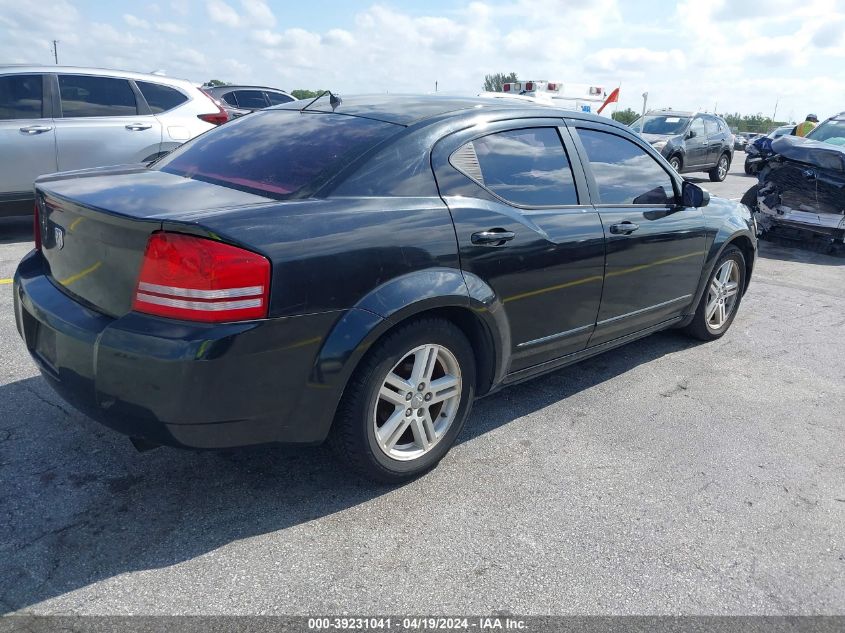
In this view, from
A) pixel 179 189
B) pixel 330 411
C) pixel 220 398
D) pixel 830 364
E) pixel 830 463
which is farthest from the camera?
pixel 830 364

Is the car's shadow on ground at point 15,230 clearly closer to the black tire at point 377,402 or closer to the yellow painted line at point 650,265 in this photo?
the black tire at point 377,402

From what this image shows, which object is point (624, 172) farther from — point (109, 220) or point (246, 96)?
point (246, 96)

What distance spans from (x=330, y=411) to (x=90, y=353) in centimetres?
87

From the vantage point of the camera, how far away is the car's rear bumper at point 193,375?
2258 millimetres

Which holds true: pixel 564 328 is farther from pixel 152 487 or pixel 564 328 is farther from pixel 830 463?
pixel 152 487

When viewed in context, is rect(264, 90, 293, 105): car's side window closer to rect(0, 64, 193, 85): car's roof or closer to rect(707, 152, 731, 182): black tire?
rect(0, 64, 193, 85): car's roof

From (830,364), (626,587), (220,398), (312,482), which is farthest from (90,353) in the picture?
(830,364)

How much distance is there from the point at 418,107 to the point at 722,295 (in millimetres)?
2943

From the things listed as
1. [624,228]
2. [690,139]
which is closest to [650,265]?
[624,228]

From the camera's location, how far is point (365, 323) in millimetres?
2543

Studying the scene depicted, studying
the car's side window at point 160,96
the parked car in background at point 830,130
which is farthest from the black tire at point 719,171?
the car's side window at point 160,96

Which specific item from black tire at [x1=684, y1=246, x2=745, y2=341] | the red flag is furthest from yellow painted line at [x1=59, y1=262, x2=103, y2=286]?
the red flag

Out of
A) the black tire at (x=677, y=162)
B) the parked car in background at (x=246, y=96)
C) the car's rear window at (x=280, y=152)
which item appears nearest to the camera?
the car's rear window at (x=280, y=152)

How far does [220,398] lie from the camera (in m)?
2.31
